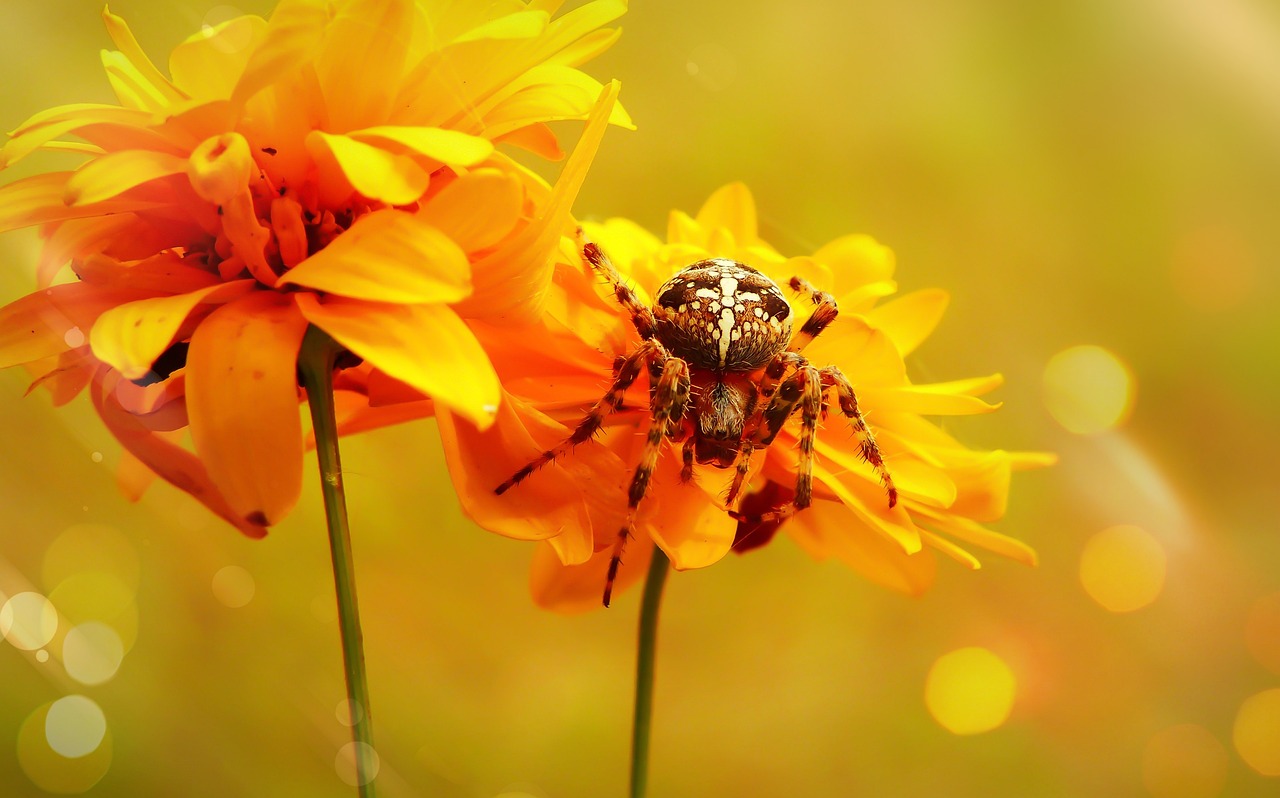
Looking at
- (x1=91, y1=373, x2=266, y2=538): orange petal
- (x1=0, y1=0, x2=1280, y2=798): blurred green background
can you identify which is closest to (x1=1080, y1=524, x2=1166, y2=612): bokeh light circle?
(x1=0, y1=0, x2=1280, y2=798): blurred green background

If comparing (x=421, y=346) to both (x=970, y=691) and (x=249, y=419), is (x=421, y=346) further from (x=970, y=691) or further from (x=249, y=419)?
(x=970, y=691)

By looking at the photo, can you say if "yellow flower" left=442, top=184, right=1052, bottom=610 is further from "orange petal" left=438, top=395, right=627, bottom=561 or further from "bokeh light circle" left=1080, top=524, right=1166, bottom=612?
"bokeh light circle" left=1080, top=524, right=1166, bottom=612

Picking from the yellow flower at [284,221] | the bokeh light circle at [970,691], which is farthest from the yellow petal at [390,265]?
the bokeh light circle at [970,691]

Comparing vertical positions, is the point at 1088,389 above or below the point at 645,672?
above

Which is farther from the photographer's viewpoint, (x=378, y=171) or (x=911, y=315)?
(x=911, y=315)

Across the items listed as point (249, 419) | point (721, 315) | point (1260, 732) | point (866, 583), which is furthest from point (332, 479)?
point (1260, 732)

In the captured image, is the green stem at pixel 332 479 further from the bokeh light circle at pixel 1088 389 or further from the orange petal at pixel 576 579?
the bokeh light circle at pixel 1088 389

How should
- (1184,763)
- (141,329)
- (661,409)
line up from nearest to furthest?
1. (141,329)
2. (661,409)
3. (1184,763)

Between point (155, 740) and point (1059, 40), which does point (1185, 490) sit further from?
point (155, 740)
